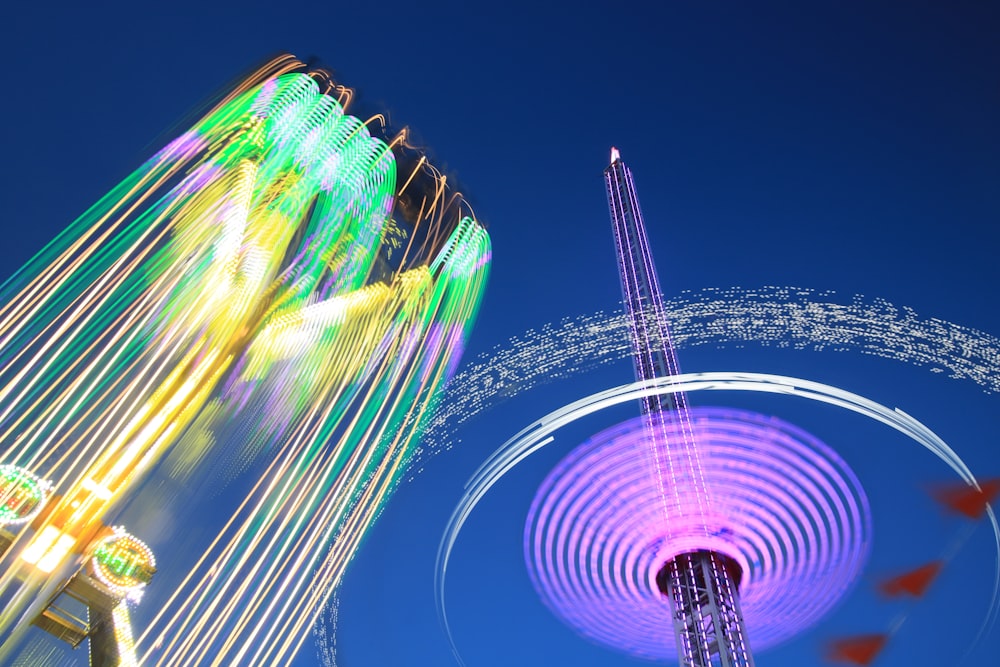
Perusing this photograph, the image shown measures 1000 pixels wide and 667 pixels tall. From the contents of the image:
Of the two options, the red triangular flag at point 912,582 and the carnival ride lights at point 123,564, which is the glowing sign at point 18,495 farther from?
the red triangular flag at point 912,582

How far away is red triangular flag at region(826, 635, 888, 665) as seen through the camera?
46.2 ft

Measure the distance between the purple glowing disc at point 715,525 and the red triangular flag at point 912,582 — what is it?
2.30ft

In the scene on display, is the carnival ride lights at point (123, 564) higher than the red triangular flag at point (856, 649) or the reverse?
the reverse

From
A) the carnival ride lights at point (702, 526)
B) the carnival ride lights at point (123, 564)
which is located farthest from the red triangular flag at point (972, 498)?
the carnival ride lights at point (123, 564)

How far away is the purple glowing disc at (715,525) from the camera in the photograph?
14000 mm

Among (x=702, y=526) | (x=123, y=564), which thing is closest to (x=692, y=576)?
(x=702, y=526)

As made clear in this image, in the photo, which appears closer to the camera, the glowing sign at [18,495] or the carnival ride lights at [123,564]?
the glowing sign at [18,495]

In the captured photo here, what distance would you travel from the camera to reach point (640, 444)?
47.5 feet

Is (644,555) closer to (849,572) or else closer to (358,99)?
(849,572)

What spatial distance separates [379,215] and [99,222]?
19.1 ft

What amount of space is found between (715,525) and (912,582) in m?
3.55

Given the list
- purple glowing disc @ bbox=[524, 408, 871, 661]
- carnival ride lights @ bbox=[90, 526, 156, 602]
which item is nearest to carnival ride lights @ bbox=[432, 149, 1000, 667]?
purple glowing disc @ bbox=[524, 408, 871, 661]

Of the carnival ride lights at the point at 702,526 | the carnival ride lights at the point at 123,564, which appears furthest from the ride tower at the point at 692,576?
the carnival ride lights at the point at 123,564

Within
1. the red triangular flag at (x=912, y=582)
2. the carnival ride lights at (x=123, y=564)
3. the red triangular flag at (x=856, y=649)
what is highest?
the red triangular flag at (x=912, y=582)
